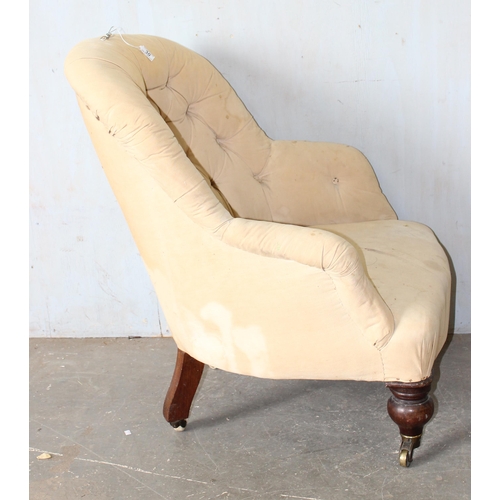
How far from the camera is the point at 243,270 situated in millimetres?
1070

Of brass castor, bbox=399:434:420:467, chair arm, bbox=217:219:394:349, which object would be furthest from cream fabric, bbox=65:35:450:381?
brass castor, bbox=399:434:420:467

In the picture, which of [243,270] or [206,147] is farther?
[206,147]

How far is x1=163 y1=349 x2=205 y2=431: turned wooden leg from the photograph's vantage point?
4.44 ft

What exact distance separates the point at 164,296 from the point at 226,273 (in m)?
0.20

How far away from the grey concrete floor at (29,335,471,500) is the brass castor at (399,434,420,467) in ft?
0.06

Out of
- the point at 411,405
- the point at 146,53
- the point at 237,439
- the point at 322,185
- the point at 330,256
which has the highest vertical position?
the point at 146,53

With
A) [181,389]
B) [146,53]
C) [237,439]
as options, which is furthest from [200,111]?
[237,439]

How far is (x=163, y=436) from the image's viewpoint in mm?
1377

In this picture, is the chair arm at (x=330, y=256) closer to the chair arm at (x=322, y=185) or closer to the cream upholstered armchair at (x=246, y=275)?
the cream upholstered armchair at (x=246, y=275)

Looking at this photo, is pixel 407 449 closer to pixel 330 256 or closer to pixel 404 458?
pixel 404 458

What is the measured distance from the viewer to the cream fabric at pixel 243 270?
1039 millimetres

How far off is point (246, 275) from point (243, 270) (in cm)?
1

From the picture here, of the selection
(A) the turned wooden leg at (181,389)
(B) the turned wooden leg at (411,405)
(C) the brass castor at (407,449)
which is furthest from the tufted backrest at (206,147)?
(C) the brass castor at (407,449)
